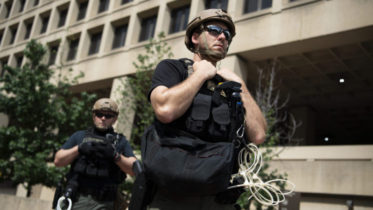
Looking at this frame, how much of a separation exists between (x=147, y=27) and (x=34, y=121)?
10.6 meters

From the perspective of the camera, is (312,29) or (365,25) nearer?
(365,25)

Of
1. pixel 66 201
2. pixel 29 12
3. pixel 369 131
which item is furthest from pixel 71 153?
pixel 29 12

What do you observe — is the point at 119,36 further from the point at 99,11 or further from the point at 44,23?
the point at 44,23

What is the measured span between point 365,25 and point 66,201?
12.5 metres

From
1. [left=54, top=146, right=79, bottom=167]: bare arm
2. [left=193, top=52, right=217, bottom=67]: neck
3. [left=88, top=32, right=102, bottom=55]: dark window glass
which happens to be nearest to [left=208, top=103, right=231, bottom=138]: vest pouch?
[left=193, top=52, right=217, bottom=67]: neck

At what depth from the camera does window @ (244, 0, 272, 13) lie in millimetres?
16594

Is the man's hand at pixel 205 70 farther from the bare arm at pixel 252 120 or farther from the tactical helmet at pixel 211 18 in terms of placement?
the tactical helmet at pixel 211 18

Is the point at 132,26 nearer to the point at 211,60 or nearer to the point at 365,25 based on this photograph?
the point at 365,25

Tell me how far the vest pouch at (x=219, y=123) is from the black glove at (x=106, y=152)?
1.99m

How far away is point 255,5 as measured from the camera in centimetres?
1686

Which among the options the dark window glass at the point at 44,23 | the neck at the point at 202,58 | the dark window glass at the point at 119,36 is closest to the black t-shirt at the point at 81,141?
the neck at the point at 202,58

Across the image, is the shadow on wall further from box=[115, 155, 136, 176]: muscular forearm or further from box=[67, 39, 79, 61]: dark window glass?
box=[67, 39, 79, 61]: dark window glass

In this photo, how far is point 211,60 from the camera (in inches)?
89.8

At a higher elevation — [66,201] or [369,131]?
[369,131]
